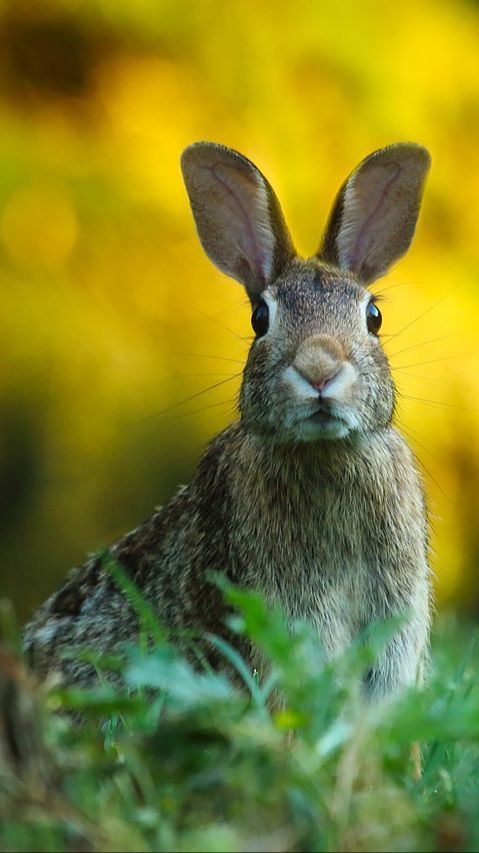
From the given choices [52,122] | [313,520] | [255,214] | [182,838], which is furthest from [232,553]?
[52,122]

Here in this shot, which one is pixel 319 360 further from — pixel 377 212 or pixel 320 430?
pixel 377 212

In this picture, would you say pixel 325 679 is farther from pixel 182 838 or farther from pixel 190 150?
pixel 190 150

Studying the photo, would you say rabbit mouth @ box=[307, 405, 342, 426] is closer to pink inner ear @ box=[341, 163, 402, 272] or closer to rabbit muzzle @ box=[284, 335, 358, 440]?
rabbit muzzle @ box=[284, 335, 358, 440]

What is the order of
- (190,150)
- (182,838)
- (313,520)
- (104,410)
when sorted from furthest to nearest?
(104,410)
(190,150)
(313,520)
(182,838)

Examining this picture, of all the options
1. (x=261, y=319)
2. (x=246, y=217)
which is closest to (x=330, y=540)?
(x=261, y=319)

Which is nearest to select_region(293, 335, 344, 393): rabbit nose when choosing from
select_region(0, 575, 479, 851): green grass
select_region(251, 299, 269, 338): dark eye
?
select_region(251, 299, 269, 338): dark eye

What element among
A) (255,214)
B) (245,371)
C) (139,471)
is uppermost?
(255,214)

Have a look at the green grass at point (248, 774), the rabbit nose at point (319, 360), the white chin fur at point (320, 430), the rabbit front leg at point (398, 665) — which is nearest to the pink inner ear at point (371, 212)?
the rabbit nose at point (319, 360)
